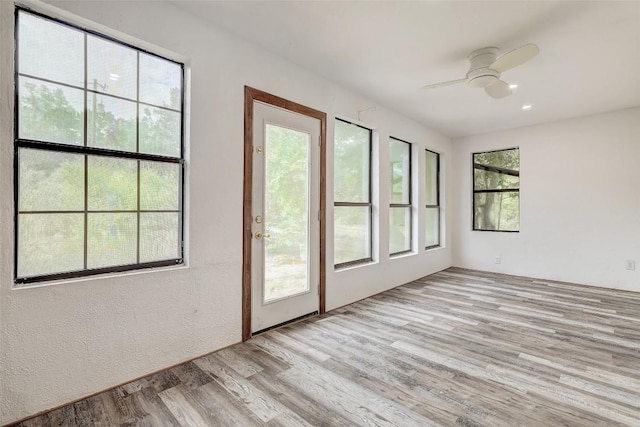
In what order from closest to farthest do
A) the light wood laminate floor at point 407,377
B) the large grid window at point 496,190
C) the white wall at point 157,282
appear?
the white wall at point 157,282 → the light wood laminate floor at point 407,377 → the large grid window at point 496,190

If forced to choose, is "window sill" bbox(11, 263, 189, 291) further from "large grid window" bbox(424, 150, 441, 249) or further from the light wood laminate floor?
"large grid window" bbox(424, 150, 441, 249)

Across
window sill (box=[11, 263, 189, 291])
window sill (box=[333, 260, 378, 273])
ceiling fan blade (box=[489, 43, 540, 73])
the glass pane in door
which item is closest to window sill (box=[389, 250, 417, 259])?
window sill (box=[333, 260, 378, 273])

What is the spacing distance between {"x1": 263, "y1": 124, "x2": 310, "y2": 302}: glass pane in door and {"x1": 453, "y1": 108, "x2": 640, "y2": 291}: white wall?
427cm

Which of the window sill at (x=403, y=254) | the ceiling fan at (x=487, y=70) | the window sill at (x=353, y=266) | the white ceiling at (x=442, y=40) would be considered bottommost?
the window sill at (x=353, y=266)

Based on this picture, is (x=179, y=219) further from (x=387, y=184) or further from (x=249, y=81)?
(x=387, y=184)

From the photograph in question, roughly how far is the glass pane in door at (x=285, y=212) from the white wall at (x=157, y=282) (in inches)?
13.8

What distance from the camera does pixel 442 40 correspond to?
2711 millimetres

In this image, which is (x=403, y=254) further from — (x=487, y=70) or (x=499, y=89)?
(x=487, y=70)

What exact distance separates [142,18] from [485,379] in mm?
3480

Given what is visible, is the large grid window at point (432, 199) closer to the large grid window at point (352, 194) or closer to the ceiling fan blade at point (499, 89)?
the large grid window at point (352, 194)

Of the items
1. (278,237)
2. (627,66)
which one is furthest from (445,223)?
(278,237)

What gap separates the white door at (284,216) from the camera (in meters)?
2.91

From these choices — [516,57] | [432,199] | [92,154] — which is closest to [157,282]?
[92,154]

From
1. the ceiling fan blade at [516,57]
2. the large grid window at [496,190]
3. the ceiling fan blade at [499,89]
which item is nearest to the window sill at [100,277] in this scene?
the ceiling fan blade at [516,57]
